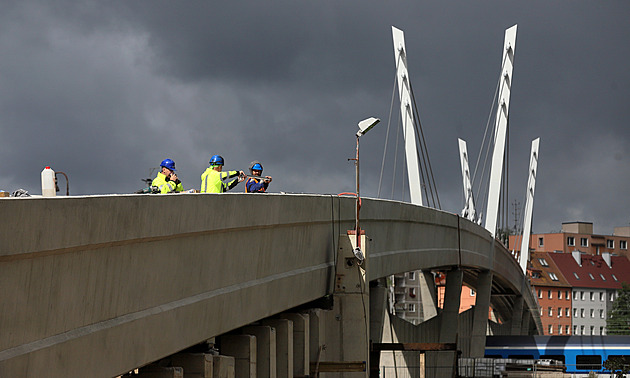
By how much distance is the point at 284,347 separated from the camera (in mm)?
16875

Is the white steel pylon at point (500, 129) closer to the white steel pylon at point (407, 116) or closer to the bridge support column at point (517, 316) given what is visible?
the white steel pylon at point (407, 116)

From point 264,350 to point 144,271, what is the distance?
5.18 m

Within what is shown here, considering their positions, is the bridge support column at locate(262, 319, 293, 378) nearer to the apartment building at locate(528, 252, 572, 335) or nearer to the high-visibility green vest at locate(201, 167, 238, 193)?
the high-visibility green vest at locate(201, 167, 238, 193)

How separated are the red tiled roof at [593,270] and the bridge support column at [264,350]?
12267 cm

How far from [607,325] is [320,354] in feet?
410

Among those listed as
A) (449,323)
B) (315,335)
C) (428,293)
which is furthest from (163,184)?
(428,293)

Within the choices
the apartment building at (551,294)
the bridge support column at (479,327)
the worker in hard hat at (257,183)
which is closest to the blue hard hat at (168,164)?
the worker in hard hat at (257,183)

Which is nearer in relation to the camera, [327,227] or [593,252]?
[327,227]

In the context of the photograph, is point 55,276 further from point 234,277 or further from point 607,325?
point 607,325

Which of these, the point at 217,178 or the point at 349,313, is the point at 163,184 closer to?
the point at 217,178

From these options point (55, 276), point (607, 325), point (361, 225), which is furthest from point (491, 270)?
point (607, 325)

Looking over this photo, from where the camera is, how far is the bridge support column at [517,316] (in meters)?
73.7

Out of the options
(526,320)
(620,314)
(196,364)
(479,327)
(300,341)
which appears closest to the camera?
(196,364)

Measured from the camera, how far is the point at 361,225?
2266 cm
